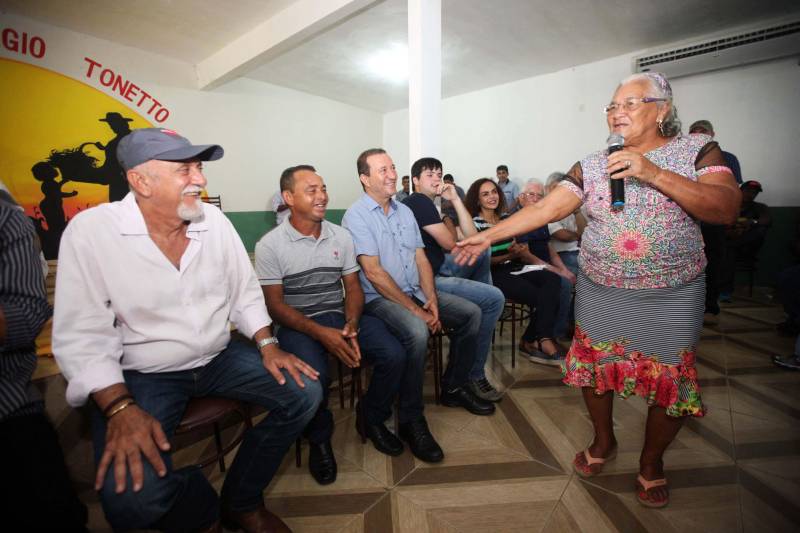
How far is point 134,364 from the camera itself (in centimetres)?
121

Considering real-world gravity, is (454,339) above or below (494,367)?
above

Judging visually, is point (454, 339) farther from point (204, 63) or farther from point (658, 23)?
point (204, 63)

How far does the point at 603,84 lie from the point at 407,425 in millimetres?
6388

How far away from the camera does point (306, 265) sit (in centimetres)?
183

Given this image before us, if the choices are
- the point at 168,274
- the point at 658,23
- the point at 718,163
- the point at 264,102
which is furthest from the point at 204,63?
the point at 718,163

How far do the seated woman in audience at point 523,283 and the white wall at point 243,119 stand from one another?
17.6 feet

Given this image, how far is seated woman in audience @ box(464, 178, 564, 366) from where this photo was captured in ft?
8.96

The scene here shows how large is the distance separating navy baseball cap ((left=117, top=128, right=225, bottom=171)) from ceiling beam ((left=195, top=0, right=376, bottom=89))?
2.95 m

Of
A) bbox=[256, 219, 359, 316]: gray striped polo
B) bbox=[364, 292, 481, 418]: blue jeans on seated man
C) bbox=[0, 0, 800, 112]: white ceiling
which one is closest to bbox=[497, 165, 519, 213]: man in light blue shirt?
bbox=[0, 0, 800, 112]: white ceiling

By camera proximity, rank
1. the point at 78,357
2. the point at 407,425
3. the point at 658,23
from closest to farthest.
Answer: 1. the point at 78,357
2. the point at 407,425
3. the point at 658,23

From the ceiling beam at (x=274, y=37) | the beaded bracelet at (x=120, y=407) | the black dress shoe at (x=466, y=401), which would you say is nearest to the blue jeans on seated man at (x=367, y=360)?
the black dress shoe at (x=466, y=401)

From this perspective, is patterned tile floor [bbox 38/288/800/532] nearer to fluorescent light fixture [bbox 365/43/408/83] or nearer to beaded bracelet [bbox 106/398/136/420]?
beaded bracelet [bbox 106/398/136/420]

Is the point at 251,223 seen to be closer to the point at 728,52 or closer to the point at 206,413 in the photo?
the point at 206,413

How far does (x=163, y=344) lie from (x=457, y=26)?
5049 millimetres
